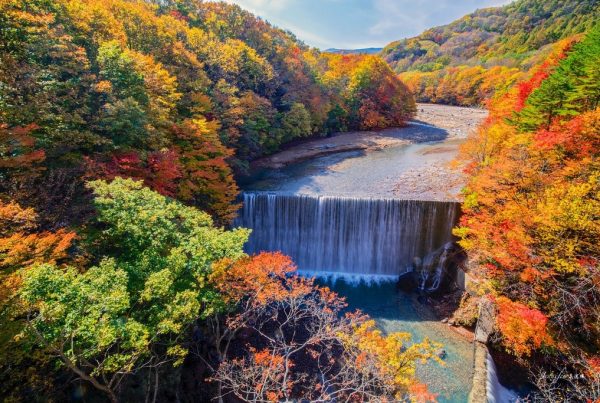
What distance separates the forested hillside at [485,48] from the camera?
201 ft

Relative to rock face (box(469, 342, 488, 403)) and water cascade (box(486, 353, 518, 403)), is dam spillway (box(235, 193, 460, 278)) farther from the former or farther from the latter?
water cascade (box(486, 353, 518, 403))

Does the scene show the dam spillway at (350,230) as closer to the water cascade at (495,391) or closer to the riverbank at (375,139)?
the water cascade at (495,391)

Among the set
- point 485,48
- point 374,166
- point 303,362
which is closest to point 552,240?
point 303,362

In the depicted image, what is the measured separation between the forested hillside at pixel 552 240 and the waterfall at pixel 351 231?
2786 mm

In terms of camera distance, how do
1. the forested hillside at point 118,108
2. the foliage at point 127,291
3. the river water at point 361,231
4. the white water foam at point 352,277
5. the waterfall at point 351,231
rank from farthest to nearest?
the white water foam at point 352,277 → the waterfall at point 351,231 → the river water at point 361,231 → the forested hillside at point 118,108 → the foliage at point 127,291

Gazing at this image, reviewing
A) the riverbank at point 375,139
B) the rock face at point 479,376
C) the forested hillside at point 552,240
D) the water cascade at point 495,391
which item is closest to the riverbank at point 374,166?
the riverbank at point 375,139

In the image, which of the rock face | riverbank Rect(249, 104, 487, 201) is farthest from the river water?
the rock face

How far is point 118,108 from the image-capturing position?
12250 mm

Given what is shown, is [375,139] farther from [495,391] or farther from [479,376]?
[495,391]

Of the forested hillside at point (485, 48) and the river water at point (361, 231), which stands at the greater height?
the forested hillside at point (485, 48)

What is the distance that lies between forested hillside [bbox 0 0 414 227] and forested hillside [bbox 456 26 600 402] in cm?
1305

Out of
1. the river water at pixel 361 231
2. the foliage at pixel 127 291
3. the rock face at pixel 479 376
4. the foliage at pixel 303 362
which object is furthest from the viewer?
the river water at pixel 361 231

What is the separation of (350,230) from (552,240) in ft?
33.4

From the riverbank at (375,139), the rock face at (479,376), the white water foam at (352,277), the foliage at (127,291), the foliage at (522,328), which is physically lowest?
the white water foam at (352,277)
